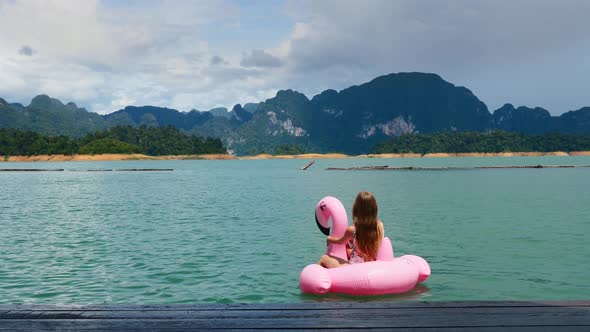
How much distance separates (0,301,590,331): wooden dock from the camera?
485 centimetres

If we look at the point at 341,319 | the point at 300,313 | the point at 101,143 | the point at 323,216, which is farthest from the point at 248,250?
the point at 101,143

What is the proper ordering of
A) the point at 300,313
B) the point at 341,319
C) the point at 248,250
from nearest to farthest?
the point at 341,319, the point at 300,313, the point at 248,250

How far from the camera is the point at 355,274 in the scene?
30.7ft

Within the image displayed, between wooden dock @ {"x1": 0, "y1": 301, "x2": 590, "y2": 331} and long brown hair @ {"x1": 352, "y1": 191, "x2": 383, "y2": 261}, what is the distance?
348cm

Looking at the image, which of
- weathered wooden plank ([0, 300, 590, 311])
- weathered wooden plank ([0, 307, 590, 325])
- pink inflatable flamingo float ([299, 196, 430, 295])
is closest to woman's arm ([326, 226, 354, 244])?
pink inflatable flamingo float ([299, 196, 430, 295])

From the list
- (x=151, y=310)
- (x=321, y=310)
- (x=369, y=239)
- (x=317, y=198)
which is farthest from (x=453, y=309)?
(x=317, y=198)

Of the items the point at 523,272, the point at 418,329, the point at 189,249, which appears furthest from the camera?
the point at 189,249

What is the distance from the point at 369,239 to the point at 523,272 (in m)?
5.88

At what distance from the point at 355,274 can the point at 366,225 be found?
35.8 inches

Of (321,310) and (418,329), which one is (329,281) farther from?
(418,329)

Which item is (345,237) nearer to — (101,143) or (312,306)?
(312,306)

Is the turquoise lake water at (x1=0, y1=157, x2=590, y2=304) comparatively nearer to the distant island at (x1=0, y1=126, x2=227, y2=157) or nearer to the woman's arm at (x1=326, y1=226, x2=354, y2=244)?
the woman's arm at (x1=326, y1=226, x2=354, y2=244)

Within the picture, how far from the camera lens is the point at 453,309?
5430 millimetres

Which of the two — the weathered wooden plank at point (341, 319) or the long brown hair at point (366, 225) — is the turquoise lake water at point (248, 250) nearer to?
the long brown hair at point (366, 225)
